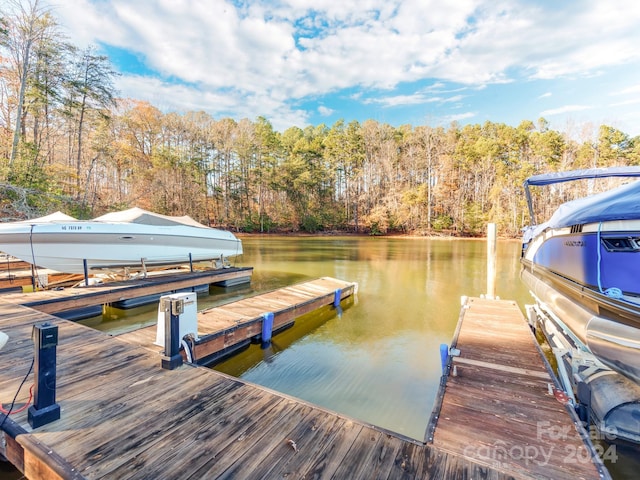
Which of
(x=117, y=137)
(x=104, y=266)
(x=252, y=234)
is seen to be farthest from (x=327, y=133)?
(x=104, y=266)

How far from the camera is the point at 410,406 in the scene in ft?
10.5

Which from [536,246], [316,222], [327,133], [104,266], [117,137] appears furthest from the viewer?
[327,133]

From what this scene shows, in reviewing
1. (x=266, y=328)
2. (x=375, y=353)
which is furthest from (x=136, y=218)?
(x=375, y=353)

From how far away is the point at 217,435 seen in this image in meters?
1.80

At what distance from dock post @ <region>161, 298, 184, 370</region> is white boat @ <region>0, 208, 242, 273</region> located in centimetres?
441

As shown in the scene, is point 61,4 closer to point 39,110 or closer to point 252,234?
point 39,110

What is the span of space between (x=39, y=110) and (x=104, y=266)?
1092 cm

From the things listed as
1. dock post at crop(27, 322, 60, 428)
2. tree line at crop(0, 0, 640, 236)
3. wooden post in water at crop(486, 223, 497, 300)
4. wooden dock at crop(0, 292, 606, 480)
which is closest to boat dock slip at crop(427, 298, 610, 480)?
wooden dock at crop(0, 292, 606, 480)

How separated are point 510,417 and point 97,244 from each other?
23.1 feet

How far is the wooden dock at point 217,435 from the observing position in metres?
1.54

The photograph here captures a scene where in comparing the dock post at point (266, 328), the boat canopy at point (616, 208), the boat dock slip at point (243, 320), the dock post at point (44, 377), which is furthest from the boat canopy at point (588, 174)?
the dock post at point (44, 377)

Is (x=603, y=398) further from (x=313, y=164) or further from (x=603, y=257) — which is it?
(x=313, y=164)

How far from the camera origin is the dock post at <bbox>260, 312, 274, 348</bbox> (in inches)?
182

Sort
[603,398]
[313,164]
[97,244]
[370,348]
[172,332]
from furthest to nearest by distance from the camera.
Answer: [313,164]
[97,244]
[370,348]
[172,332]
[603,398]
